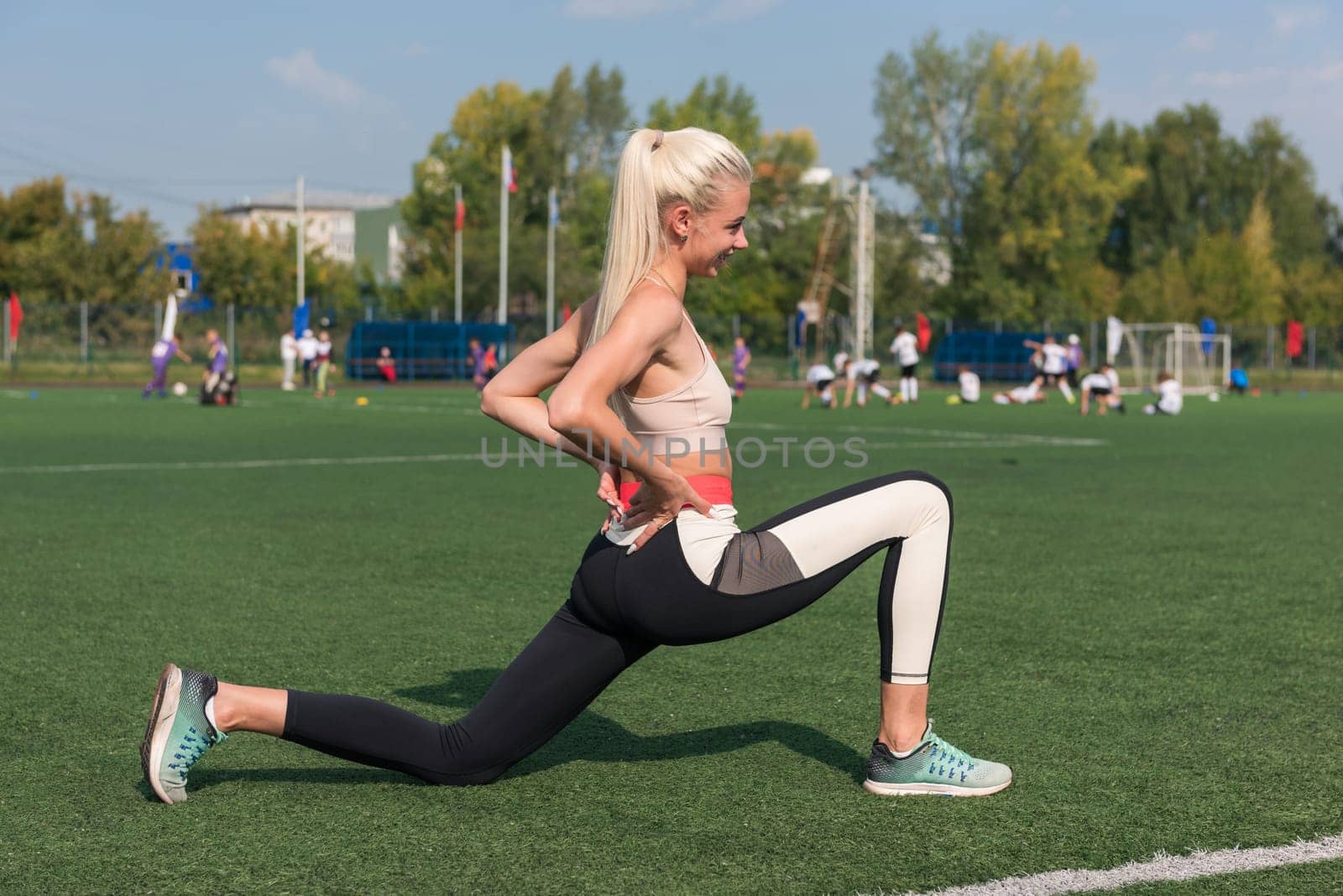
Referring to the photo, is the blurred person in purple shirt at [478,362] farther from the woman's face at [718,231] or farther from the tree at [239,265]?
the woman's face at [718,231]

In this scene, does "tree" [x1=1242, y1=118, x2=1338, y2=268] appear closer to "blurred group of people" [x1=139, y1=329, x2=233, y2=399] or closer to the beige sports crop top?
"blurred group of people" [x1=139, y1=329, x2=233, y2=399]

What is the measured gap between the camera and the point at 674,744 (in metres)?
4.76

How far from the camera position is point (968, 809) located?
13.3ft

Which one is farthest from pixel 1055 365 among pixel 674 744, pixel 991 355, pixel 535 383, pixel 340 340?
pixel 535 383

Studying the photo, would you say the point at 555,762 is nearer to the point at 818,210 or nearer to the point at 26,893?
the point at 26,893

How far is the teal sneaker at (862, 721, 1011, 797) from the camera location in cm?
409

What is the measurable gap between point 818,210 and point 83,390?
50.6 m

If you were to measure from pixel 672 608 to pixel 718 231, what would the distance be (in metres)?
0.95

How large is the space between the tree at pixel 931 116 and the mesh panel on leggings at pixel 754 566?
73574 millimetres

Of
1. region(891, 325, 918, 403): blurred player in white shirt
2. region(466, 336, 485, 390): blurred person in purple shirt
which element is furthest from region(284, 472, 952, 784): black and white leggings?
region(466, 336, 485, 390): blurred person in purple shirt

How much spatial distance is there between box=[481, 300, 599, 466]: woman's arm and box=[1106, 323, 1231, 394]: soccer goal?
4423 centimetres

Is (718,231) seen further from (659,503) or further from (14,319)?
(14,319)

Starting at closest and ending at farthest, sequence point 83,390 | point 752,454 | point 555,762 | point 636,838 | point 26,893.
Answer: point 26,893 → point 636,838 → point 555,762 → point 752,454 → point 83,390

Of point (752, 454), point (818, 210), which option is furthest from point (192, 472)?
point (818, 210)
